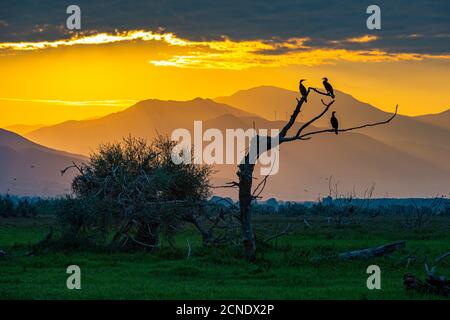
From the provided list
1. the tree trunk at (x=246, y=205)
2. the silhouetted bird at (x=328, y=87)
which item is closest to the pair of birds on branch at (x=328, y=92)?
the silhouetted bird at (x=328, y=87)

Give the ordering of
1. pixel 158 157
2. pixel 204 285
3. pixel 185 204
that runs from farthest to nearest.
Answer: pixel 158 157 < pixel 185 204 < pixel 204 285

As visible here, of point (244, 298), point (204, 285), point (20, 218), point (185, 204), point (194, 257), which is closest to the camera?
point (244, 298)

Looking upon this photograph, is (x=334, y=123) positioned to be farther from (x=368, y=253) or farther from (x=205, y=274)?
(x=205, y=274)

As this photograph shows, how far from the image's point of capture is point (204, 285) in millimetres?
25562

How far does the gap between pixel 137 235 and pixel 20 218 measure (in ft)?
120

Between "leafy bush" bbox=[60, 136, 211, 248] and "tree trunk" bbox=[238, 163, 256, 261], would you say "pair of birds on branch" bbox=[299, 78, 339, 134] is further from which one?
"leafy bush" bbox=[60, 136, 211, 248]

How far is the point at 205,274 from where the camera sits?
93.3 feet

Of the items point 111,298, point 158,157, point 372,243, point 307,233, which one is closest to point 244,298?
point 111,298

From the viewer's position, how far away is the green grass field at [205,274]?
915 inches

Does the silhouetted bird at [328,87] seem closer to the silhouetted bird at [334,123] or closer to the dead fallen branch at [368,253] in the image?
the silhouetted bird at [334,123]

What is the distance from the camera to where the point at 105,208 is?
→ 35875mm
